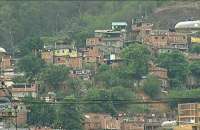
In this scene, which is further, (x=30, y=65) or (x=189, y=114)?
(x=30, y=65)

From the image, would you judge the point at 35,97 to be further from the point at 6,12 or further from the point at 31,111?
the point at 6,12

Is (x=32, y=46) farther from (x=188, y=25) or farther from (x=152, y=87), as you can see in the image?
(x=188, y=25)

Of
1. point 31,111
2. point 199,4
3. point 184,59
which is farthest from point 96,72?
point 199,4

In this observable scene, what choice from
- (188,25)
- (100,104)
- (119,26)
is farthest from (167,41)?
(100,104)

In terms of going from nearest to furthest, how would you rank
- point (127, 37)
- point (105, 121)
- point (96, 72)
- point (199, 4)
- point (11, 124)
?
point (11, 124)
point (105, 121)
point (96, 72)
point (127, 37)
point (199, 4)

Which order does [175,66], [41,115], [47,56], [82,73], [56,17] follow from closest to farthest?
[41,115], [175,66], [82,73], [47,56], [56,17]

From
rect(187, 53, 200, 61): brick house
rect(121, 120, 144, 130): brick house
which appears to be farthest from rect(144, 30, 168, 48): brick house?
rect(121, 120, 144, 130): brick house
